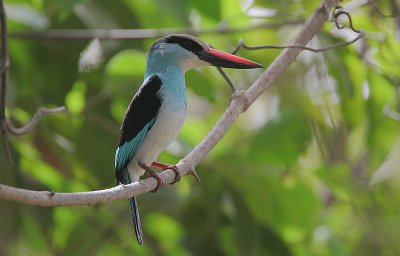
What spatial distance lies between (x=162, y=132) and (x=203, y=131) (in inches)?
70.8

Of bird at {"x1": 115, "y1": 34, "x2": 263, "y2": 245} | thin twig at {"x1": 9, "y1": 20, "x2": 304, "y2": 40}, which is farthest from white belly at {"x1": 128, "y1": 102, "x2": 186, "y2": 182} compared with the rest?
thin twig at {"x1": 9, "y1": 20, "x2": 304, "y2": 40}

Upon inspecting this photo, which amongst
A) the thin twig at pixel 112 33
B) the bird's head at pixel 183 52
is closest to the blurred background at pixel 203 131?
the thin twig at pixel 112 33

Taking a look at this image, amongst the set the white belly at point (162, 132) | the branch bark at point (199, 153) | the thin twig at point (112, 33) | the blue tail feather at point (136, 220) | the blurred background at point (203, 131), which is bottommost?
the blurred background at point (203, 131)

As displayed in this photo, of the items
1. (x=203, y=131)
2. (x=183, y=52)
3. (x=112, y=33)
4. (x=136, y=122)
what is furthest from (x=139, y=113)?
(x=203, y=131)

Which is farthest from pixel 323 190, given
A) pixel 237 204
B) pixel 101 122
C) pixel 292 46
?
pixel 292 46

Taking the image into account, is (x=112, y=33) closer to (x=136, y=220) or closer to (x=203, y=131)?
(x=203, y=131)

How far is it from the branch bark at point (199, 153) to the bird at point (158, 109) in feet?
0.51

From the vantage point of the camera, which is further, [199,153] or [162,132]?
[162,132]

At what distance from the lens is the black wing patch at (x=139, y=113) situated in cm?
289

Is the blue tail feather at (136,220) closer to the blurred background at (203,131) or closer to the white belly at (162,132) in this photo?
the white belly at (162,132)

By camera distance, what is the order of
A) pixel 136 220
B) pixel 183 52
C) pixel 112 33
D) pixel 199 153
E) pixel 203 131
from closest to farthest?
1. pixel 199 153
2. pixel 136 220
3. pixel 183 52
4. pixel 112 33
5. pixel 203 131

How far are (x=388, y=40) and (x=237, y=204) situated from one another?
1054 millimetres

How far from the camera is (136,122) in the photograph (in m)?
2.90

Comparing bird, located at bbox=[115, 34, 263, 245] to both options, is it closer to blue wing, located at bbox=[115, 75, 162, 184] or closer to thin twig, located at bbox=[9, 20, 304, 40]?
blue wing, located at bbox=[115, 75, 162, 184]
